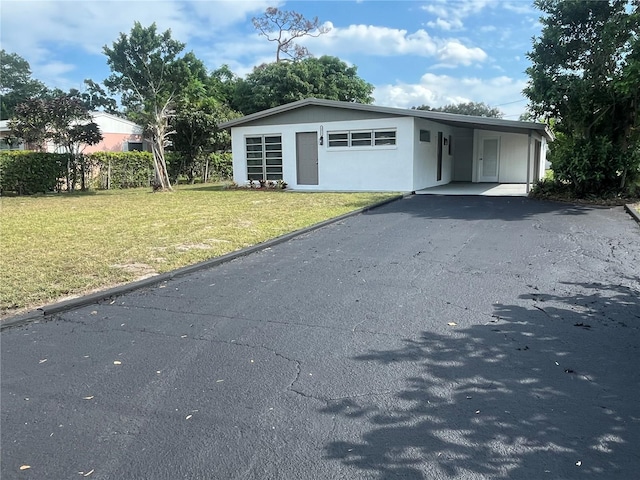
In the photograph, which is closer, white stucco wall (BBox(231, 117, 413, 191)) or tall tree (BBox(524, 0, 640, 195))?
tall tree (BBox(524, 0, 640, 195))

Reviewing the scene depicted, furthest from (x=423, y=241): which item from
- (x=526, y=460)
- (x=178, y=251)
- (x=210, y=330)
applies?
(x=526, y=460)

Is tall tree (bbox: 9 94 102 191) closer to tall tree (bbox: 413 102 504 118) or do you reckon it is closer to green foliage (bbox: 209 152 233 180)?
green foliage (bbox: 209 152 233 180)

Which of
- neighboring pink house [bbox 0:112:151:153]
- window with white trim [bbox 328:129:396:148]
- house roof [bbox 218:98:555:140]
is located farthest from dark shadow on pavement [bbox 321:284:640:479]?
neighboring pink house [bbox 0:112:151:153]

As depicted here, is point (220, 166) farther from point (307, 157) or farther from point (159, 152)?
point (307, 157)

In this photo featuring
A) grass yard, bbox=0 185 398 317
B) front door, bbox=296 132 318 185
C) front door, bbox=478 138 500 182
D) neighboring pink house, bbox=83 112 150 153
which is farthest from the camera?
neighboring pink house, bbox=83 112 150 153

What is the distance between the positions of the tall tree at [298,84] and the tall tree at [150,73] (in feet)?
45.6

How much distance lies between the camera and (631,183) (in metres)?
13.3

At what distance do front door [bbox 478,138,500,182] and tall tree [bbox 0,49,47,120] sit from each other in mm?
56014

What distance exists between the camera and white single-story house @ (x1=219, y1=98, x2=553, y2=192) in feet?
53.5

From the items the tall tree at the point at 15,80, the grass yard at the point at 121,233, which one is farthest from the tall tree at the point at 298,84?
the tall tree at the point at 15,80

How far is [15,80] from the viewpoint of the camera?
60.6 m

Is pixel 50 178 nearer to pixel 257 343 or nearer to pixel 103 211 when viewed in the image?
pixel 103 211

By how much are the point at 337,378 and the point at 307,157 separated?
607 inches

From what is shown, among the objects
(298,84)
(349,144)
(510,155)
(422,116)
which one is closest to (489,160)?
(510,155)
